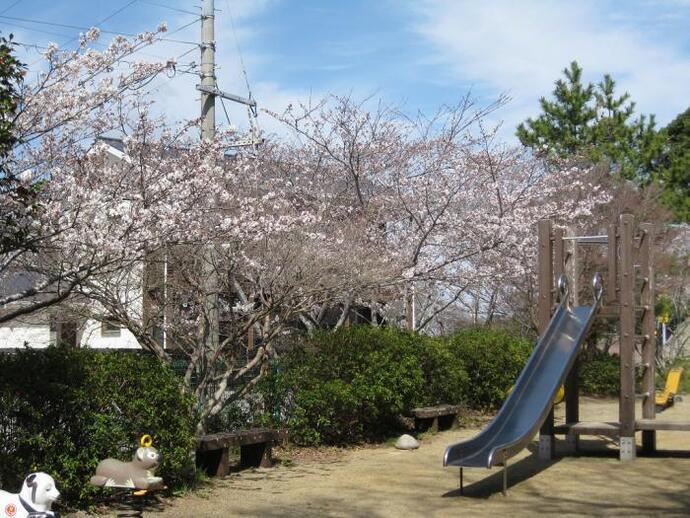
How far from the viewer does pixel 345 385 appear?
10.6 m

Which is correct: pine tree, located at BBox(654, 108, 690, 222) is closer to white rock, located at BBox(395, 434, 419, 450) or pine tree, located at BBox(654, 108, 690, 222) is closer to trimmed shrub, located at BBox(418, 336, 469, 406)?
trimmed shrub, located at BBox(418, 336, 469, 406)

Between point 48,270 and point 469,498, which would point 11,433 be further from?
point 469,498

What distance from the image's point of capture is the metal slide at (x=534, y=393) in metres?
7.98

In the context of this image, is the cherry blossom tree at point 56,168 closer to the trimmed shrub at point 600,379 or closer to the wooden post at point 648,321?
the wooden post at point 648,321

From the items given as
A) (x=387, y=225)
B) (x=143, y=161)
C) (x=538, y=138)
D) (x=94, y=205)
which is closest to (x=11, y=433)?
(x=94, y=205)

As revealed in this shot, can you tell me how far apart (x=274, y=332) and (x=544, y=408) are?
2.81 metres

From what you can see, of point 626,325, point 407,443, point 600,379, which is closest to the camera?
point 626,325

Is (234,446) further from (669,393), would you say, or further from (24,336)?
(24,336)

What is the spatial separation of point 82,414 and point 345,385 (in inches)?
166

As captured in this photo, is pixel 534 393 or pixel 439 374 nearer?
pixel 534 393

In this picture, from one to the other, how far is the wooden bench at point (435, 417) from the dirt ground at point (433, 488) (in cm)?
129

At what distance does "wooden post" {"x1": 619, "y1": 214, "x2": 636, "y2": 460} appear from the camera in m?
9.70

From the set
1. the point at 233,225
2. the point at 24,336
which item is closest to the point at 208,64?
the point at 233,225

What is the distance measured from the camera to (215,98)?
13.0 metres
